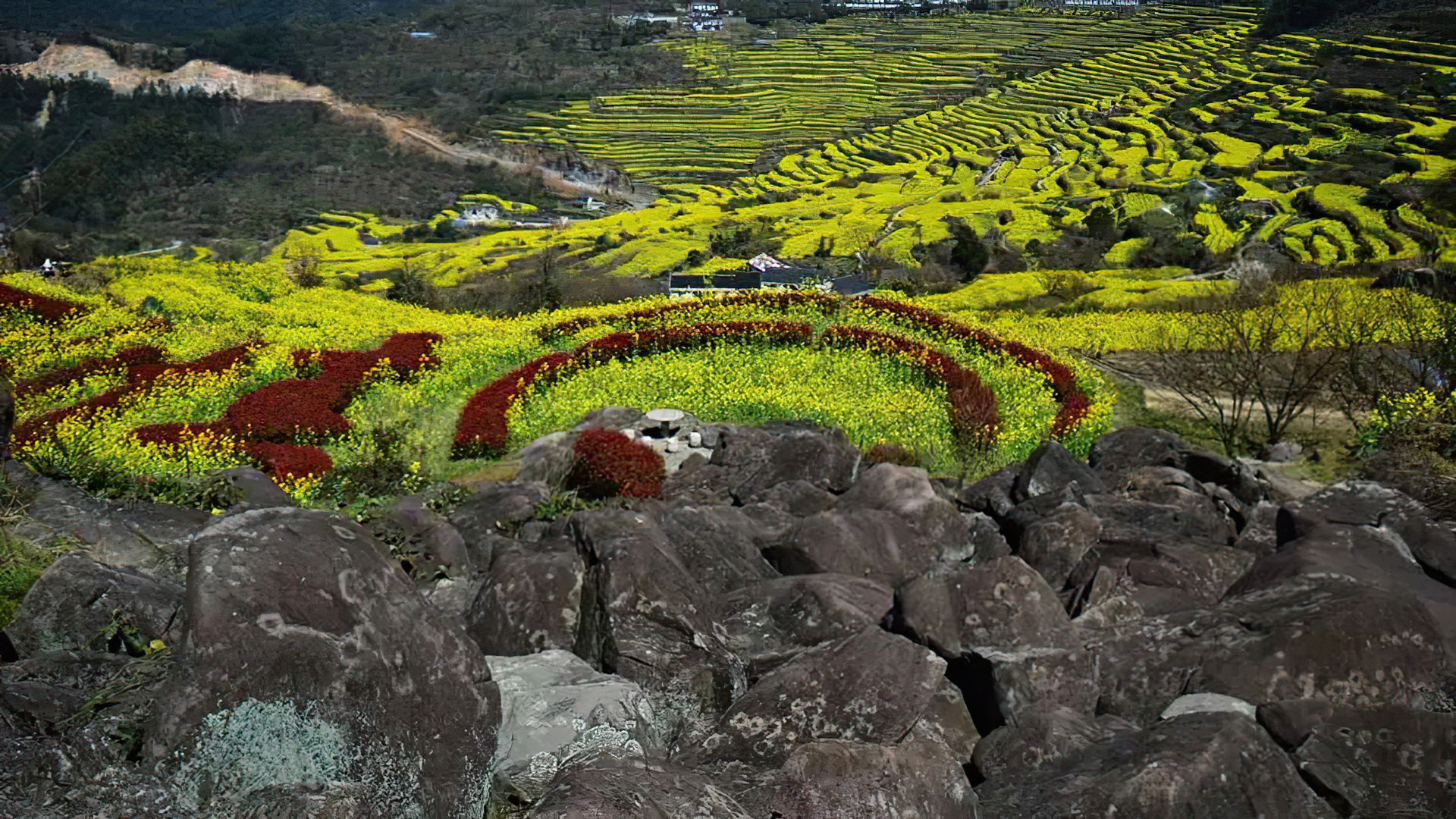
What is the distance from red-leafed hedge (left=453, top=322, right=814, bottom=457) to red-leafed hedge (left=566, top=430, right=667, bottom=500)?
2481 millimetres

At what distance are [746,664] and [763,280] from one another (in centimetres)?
2222

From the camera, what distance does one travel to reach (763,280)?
27750 millimetres

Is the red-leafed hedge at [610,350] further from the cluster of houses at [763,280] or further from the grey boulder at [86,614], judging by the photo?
the cluster of houses at [763,280]

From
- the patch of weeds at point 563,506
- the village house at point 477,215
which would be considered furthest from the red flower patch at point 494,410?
the village house at point 477,215

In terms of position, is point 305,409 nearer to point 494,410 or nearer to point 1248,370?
point 494,410

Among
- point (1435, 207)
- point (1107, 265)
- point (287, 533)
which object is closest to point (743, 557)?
point (287, 533)

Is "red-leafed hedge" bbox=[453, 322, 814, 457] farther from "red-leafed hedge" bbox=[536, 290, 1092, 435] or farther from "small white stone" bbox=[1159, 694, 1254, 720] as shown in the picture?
"small white stone" bbox=[1159, 694, 1254, 720]

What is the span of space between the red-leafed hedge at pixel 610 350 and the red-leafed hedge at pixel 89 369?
16.8ft

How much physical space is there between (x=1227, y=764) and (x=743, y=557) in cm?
357

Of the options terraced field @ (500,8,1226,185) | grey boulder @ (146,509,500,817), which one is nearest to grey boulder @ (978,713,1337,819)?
grey boulder @ (146,509,500,817)

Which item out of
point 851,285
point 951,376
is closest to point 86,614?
point 951,376

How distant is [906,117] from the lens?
3177 inches

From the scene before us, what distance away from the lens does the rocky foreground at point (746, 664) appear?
14.4ft

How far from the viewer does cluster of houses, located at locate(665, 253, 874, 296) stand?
79.0 feet
